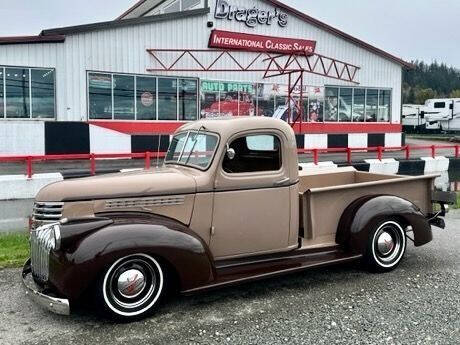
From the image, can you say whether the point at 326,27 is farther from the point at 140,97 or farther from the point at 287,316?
the point at 287,316

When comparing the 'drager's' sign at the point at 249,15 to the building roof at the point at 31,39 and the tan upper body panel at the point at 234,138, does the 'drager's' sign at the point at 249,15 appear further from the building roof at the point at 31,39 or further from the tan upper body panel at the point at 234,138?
the tan upper body panel at the point at 234,138

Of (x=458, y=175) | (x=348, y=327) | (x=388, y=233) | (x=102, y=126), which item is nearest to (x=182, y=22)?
(x=102, y=126)

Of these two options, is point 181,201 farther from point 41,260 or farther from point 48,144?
point 48,144

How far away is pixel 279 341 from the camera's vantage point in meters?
4.09

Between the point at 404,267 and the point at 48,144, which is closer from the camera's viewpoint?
the point at 404,267

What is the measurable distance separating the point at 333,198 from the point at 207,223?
1575mm

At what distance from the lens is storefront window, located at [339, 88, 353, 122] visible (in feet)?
86.6

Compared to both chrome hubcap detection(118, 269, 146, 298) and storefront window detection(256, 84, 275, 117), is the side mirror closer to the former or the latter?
chrome hubcap detection(118, 269, 146, 298)

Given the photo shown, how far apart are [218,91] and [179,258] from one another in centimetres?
1889

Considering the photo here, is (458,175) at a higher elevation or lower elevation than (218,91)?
lower

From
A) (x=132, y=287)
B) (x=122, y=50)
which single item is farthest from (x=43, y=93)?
(x=132, y=287)

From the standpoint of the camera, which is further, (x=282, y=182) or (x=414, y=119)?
(x=414, y=119)

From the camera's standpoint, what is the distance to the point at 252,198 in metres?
5.23

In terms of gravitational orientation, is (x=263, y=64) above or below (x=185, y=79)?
above
